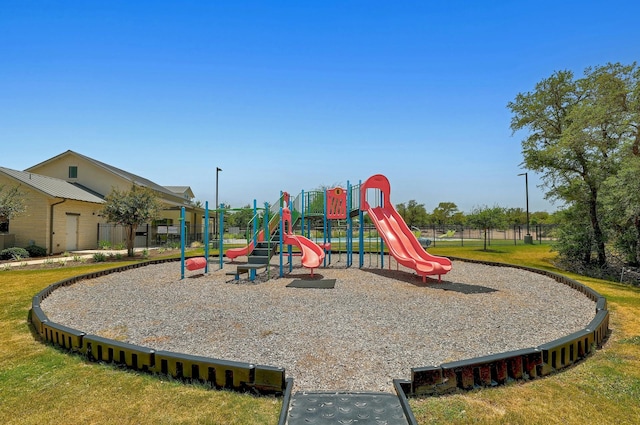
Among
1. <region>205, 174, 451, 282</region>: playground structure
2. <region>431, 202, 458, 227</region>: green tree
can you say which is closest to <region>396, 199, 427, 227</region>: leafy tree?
<region>431, 202, 458, 227</region>: green tree

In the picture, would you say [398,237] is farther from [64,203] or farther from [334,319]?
[64,203]

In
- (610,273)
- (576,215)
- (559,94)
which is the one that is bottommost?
(610,273)

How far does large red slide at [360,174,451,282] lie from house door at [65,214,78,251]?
18831 mm

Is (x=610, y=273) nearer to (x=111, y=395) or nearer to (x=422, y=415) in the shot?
(x=422, y=415)

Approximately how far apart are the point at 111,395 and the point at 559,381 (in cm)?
488

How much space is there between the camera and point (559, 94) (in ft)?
61.5

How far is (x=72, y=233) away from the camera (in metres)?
21.2

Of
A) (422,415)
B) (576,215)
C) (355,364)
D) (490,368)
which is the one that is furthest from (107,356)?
(576,215)

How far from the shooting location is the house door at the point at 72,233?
2086cm

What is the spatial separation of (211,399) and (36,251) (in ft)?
68.3

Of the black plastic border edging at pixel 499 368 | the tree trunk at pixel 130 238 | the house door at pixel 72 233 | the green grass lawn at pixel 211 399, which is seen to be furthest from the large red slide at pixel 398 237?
the house door at pixel 72 233

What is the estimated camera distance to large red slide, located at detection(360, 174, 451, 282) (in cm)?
1045

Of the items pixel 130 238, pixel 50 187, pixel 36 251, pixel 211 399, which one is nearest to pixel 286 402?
pixel 211 399

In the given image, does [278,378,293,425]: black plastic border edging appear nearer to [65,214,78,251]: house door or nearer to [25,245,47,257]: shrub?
[25,245,47,257]: shrub
